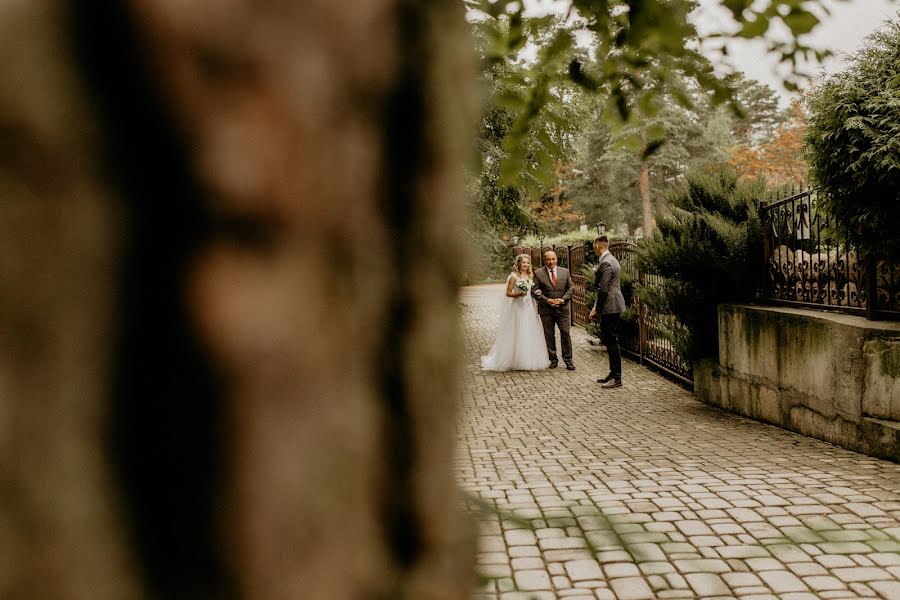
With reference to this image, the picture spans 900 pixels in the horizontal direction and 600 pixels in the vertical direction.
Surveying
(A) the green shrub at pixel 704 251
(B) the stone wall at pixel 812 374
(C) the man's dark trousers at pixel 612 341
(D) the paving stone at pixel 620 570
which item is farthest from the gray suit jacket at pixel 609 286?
(D) the paving stone at pixel 620 570

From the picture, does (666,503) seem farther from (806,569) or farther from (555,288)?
(555,288)

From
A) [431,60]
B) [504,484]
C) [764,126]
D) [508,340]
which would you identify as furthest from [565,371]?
[764,126]

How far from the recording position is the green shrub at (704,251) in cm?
880

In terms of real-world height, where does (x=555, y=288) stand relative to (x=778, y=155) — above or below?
below

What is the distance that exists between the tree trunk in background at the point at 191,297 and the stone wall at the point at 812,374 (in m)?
6.77

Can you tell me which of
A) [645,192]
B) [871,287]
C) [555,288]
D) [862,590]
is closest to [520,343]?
[555,288]

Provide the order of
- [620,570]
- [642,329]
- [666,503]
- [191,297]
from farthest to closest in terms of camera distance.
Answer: [642,329], [666,503], [620,570], [191,297]

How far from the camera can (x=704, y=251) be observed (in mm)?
8828

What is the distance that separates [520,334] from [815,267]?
20.0 feet

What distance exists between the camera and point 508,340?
1313cm

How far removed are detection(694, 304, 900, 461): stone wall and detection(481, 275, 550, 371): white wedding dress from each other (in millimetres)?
3833

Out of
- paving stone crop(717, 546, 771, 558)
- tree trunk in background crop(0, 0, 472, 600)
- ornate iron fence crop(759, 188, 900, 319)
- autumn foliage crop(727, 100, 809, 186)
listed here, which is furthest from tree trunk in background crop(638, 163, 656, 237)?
tree trunk in background crop(0, 0, 472, 600)

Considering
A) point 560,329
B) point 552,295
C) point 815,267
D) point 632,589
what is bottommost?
point 632,589

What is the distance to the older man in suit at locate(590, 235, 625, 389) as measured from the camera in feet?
35.6
